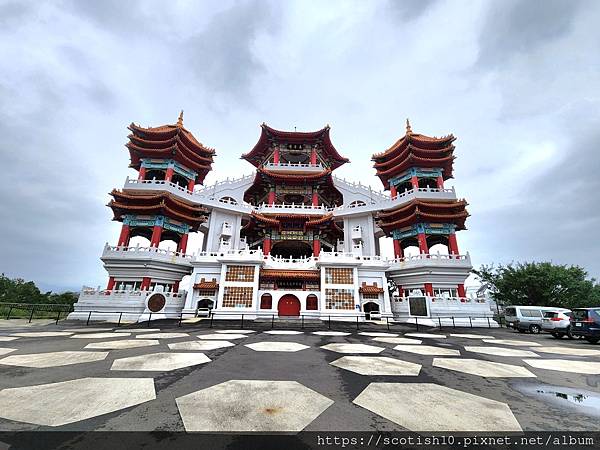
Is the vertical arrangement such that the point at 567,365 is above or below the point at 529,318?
below

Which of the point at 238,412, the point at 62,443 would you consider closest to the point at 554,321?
the point at 238,412

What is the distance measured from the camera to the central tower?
86.6 feet

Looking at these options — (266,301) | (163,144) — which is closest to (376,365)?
(266,301)

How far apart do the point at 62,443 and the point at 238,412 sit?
1.50m

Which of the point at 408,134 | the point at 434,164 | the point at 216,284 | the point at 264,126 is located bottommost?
the point at 216,284

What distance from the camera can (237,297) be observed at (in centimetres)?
1861

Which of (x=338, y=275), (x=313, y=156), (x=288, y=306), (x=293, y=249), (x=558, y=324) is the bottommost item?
(x=558, y=324)

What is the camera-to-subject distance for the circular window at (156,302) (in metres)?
18.7

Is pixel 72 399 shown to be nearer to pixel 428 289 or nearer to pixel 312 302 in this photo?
pixel 312 302

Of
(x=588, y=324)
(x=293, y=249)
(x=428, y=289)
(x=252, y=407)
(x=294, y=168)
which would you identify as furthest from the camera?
(x=294, y=168)

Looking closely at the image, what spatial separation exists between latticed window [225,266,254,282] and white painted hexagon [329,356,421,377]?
14049mm

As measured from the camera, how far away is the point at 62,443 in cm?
211

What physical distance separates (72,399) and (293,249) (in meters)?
26.1

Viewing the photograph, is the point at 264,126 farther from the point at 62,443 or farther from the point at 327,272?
the point at 62,443
